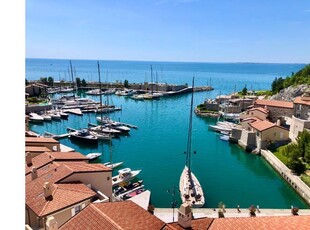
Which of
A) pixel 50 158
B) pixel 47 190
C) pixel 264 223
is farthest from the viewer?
pixel 50 158

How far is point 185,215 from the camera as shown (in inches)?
543

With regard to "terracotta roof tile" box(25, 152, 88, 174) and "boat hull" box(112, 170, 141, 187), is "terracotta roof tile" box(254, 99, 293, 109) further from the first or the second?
"terracotta roof tile" box(25, 152, 88, 174)

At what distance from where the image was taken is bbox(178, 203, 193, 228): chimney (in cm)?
1364

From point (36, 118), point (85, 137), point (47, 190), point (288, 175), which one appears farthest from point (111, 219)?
point (36, 118)

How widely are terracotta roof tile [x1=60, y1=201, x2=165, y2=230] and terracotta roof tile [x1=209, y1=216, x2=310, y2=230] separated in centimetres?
287

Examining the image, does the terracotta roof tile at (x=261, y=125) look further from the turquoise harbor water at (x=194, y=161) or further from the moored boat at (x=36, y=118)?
the moored boat at (x=36, y=118)

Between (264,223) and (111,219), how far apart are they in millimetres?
7154

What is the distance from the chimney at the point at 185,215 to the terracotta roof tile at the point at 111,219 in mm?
937

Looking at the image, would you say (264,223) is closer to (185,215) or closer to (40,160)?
(185,215)

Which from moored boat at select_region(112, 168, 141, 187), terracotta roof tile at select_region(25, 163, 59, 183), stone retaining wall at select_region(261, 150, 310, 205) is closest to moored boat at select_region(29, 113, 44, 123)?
moored boat at select_region(112, 168, 141, 187)

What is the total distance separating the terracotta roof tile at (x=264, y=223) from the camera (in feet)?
44.6

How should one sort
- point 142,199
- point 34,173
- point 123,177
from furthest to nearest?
1. point 123,177
2. point 142,199
3. point 34,173
